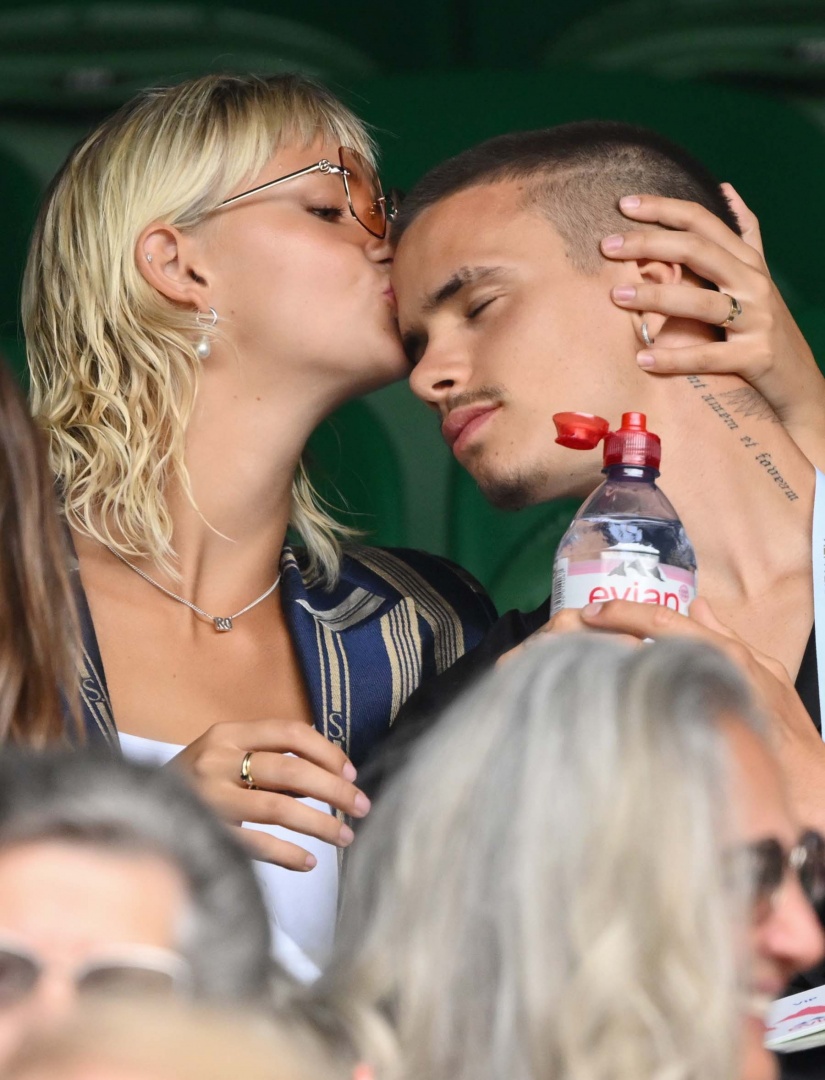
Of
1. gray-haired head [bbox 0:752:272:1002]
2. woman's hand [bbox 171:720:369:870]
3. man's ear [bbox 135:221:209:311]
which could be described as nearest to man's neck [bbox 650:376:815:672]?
woman's hand [bbox 171:720:369:870]

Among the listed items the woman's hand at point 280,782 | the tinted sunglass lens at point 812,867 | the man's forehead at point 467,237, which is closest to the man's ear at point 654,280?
the man's forehead at point 467,237

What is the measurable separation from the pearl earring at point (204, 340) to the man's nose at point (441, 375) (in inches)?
12.1

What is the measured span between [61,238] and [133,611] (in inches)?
20.5

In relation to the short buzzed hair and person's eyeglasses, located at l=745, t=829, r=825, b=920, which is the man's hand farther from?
the short buzzed hair

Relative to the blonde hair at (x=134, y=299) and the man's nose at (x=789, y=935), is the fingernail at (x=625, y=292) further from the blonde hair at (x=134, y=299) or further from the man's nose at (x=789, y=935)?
the man's nose at (x=789, y=935)

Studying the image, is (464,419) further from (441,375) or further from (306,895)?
(306,895)

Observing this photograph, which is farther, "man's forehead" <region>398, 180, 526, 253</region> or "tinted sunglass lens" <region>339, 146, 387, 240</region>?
"tinted sunglass lens" <region>339, 146, 387, 240</region>

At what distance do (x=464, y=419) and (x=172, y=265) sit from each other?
0.50 m

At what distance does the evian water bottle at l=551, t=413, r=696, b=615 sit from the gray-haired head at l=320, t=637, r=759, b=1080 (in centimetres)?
36

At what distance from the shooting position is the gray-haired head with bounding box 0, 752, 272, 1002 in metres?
0.76

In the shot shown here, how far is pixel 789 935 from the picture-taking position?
0.86m

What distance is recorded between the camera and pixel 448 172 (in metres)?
1.85

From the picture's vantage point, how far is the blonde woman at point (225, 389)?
6.04ft

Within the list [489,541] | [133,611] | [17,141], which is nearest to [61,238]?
[133,611]
